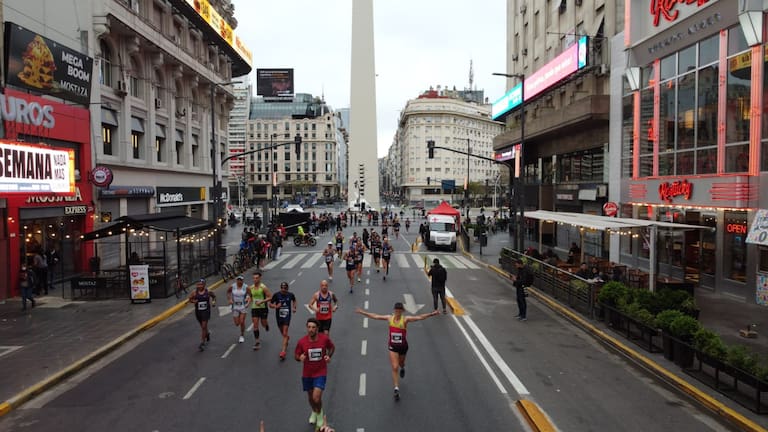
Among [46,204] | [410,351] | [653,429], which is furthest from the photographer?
[46,204]

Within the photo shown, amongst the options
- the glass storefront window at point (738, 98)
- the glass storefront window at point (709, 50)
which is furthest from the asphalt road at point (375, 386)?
the glass storefront window at point (709, 50)

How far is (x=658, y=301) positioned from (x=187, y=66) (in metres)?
33.6

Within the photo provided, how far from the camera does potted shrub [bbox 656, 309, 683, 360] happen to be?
36.8ft

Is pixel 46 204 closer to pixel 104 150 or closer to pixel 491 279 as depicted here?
pixel 104 150

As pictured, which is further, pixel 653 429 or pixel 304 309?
pixel 304 309

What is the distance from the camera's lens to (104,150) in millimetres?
27391

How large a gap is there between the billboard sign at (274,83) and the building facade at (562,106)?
55.5 meters

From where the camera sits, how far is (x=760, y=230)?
1582 cm

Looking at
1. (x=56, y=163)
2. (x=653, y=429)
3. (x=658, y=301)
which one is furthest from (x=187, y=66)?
(x=653, y=429)

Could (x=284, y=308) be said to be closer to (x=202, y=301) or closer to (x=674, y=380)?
(x=202, y=301)

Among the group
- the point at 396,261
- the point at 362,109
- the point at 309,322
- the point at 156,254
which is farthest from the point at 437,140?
the point at 309,322

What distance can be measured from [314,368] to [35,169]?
1458 centimetres

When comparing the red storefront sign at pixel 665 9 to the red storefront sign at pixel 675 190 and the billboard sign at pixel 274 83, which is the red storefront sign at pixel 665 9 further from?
the billboard sign at pixel 274 83

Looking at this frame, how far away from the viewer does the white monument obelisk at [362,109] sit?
79.0 m
